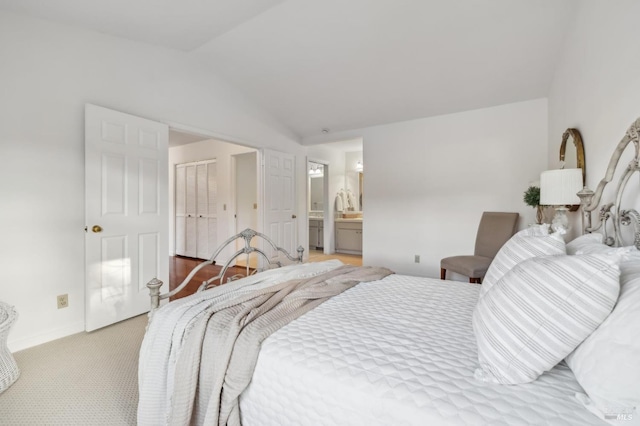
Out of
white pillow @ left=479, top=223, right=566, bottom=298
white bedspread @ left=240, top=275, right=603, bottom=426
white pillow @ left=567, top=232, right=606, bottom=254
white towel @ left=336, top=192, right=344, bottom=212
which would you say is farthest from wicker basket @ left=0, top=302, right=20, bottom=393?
white towel @ left=336, top=192, right=344, bottom=212

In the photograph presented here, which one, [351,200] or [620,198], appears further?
[351,200]

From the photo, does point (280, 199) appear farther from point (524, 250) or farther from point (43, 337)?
point (524, 250)

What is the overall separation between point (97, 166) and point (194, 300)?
6.75 feet

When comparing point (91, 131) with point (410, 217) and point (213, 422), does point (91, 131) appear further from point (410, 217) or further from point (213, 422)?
point (410, 217)

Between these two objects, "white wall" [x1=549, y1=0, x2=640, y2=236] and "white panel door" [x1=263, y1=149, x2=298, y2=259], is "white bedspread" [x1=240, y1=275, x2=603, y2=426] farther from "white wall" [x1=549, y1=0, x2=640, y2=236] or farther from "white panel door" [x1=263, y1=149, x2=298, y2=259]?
"white panel door" [x1=263, y1=149, x2=298, y2=259]

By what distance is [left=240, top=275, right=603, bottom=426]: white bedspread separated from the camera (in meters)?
0.74

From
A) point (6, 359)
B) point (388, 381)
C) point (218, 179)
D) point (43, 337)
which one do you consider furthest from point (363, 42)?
point (43, 337)

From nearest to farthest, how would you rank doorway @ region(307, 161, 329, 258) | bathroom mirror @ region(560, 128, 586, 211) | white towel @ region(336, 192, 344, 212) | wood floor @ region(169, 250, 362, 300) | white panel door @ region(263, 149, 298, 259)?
→ 1. bathroom mirror @ region(560, 128, 586, 211)
2. wood floor @ region(169, 250, 362, 300)
3. white panel door @ region(263, 149, 298, 259)
4. white towel @ region(336, 192, 344, 212)
5. doorway @ region(307, 161, 329, 258)

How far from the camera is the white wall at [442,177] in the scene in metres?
3.62

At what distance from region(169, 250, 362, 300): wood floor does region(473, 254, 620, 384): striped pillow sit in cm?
309

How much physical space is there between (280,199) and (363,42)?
8.66 feet

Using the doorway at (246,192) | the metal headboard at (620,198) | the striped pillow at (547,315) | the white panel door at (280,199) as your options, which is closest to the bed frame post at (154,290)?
the striped pillow at (547,315)

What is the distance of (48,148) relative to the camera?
2.48 meters

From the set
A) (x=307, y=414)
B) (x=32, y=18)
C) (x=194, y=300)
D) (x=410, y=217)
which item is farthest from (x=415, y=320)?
(x=32, y=18)
